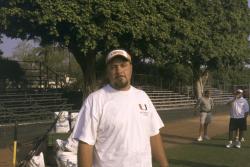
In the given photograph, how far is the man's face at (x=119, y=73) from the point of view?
4.23 metres

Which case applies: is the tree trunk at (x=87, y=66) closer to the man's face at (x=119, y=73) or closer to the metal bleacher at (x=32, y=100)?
the metal bleacher at (x=32, y=100)

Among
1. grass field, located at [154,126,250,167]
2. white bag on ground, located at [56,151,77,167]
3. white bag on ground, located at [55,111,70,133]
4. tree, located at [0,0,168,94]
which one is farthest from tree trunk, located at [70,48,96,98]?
white bag on ground, located at [56,151,77,167]

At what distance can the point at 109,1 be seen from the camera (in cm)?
2236

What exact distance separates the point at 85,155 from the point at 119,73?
0.66 m

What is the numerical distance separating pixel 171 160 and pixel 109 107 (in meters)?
9.32

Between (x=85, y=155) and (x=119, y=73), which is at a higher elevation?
(x=119, y=73)

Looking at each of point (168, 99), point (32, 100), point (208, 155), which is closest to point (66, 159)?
point (208, 155)

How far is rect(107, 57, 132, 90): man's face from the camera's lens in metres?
4.23

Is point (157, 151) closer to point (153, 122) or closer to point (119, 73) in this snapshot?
point (153, 122)

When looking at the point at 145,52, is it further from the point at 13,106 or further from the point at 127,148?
the point at 127,148

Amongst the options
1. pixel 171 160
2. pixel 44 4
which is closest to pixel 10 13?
pixel 44 4

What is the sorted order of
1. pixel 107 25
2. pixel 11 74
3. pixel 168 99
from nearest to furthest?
pixel 107 25, pixel 11 74, pixel 168 99

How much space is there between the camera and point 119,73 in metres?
4.23

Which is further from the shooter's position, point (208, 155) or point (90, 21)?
point (90, 21)
